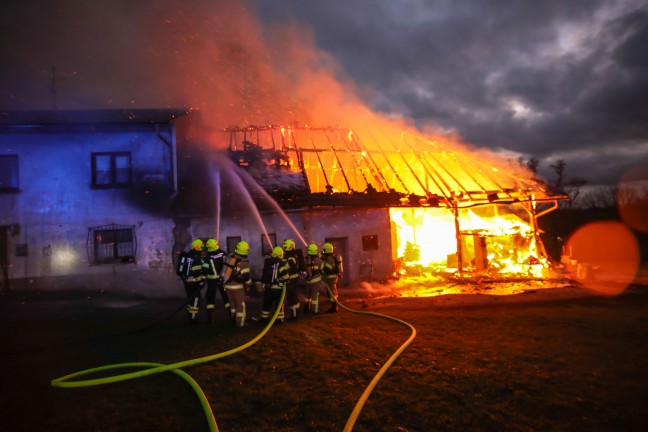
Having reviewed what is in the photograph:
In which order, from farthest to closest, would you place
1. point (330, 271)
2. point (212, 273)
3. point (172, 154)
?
point (172, 154)
point (330, 271)
point (212, 273)

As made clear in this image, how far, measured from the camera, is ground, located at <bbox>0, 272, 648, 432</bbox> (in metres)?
3.83

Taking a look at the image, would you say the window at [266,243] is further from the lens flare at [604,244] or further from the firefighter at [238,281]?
the lens flare at [604,244]

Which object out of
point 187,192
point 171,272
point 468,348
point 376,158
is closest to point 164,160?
point 187,192

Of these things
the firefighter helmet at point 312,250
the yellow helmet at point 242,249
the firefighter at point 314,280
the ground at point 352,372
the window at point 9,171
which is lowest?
the ground at point 352,372

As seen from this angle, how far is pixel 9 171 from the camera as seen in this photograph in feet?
41.3

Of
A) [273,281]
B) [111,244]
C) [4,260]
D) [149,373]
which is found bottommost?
[149,373]

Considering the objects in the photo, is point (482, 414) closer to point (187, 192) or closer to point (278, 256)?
point (278, 256)

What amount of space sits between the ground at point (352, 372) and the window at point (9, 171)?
5757 millimetres

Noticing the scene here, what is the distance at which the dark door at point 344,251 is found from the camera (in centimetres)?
1382

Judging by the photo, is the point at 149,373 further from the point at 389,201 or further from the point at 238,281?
the point at 389,201

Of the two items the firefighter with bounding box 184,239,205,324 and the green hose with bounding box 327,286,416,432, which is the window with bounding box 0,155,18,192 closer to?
the firefighter with bounding box 184,239,205,324

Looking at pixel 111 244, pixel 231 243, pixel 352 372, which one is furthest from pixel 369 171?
pixel 352 372

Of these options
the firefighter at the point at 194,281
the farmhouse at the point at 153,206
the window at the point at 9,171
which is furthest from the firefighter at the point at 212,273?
the window at the point at 9,171

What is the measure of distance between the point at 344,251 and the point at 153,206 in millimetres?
6979
